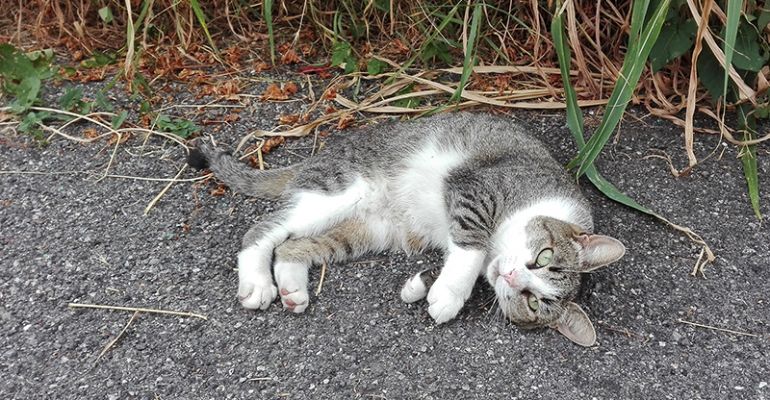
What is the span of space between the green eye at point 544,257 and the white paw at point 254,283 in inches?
46.4

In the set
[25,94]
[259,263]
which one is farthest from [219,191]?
[25,94]

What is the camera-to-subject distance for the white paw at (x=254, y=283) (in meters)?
3.15

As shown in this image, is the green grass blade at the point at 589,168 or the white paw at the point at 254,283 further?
the green grass blade at the point at 589,168

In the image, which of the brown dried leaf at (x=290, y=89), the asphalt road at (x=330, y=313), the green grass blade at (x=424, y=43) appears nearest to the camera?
the asphalt road at (x=330, y=313)

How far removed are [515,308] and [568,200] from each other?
0.72 metres

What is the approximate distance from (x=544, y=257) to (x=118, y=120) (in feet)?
8.55

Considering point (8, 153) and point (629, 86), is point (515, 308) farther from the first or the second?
point (8, 153)

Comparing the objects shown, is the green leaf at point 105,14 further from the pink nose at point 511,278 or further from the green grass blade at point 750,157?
the green grass blade at point 750,157

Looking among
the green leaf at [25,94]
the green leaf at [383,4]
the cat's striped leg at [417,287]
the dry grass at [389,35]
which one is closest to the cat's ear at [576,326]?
the cat's striped leg at [417,287]

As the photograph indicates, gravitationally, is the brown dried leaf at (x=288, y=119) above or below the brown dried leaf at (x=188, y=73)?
below

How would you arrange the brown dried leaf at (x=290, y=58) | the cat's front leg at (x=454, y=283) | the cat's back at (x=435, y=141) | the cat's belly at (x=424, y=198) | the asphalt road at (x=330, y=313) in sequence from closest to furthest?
the asphalt road at (x=330, y=313), the cat's front leg at (x=454, y=283), the cat's belly at (x=424, y=198), the cat's back at (x=435, y=141), the brown dried leaf at (x=290, y=58)

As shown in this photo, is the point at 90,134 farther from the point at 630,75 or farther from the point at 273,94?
the point at 630,75

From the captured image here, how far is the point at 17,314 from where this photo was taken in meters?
3.07

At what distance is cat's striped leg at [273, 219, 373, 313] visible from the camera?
3242 millimetres
